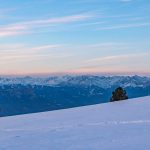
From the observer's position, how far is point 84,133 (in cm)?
765

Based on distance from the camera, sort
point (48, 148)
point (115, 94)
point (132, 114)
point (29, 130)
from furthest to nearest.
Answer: point (115, 94) → point (132, 114) → point (29, 130) → point (48, 148)

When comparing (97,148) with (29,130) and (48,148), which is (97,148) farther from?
(29,130)

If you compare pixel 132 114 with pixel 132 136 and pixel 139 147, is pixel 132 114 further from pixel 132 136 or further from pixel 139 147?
pixel 139 147

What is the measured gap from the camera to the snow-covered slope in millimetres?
6383

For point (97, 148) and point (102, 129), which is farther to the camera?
point (102, 129)

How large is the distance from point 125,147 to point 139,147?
22 cm

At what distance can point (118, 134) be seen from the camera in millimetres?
7227

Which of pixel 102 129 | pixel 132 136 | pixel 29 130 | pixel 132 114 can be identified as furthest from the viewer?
pixel 132 114

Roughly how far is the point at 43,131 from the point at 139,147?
292cm

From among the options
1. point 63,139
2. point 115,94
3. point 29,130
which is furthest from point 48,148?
point 115,94

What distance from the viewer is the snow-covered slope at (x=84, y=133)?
6383 millimetres

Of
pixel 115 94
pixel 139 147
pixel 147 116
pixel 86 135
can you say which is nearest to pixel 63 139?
pixel 86 135

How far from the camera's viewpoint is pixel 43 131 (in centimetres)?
836

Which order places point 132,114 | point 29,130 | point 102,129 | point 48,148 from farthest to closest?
point 132,114, point 29,130, point 102,129, point 48,148
